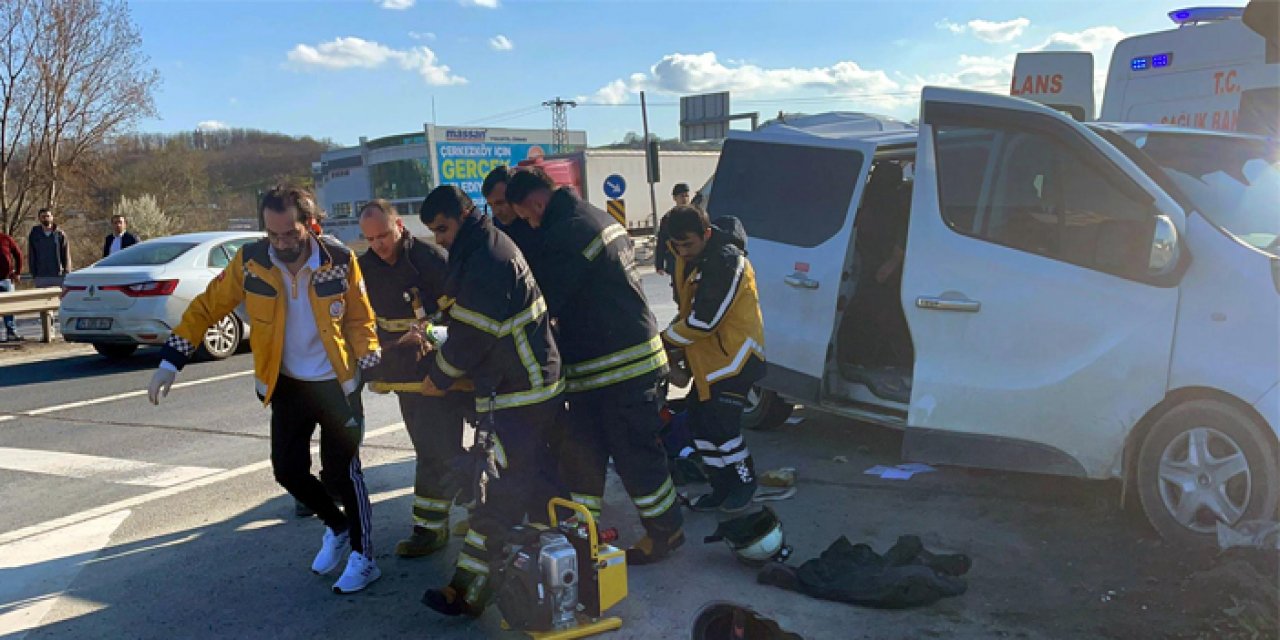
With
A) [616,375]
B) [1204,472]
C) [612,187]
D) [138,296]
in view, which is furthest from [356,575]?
[612,187]

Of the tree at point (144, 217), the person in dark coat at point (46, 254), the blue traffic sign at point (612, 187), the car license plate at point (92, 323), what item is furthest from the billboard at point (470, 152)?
the car license plate at point (92, 323)

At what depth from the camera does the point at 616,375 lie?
4.08 meters

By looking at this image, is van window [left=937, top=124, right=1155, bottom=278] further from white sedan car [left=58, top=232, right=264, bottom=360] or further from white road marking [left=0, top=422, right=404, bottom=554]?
white sedan car [left=58, top=232, right=264, bottom=360]

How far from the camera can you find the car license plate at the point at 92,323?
33.0ft

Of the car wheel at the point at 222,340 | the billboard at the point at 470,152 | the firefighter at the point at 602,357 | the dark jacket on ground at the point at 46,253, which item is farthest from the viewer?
the billboard at the point at 470,152

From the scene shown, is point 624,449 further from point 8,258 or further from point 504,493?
point 8,258

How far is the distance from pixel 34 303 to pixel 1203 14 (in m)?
14.2

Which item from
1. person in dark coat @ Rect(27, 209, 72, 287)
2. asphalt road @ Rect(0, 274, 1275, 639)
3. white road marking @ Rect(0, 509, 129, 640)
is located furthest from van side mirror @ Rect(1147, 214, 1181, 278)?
person in dark coat @ Rect(27, 209, 72, 287)

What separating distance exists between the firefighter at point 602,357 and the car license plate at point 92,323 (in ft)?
26.4

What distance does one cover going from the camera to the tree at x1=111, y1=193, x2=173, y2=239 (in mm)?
29312

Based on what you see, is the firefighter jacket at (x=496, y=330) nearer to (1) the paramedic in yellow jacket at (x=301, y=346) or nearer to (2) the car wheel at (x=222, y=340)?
(1) the paramedic in yellow jacket at (x=301, y=346)

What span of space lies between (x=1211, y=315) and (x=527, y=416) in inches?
115

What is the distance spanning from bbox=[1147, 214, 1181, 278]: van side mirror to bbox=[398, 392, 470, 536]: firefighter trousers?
3.26 metres

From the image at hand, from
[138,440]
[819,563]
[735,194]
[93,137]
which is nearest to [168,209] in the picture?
[93,137]
